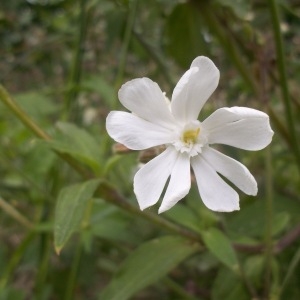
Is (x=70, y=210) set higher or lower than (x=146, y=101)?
lower

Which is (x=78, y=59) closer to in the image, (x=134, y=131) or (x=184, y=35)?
(x=184, y=35)

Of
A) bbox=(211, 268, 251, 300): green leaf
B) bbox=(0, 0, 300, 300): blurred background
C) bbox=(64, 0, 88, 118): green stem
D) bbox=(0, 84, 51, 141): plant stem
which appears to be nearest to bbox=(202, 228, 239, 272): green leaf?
bbox=(0, 0, 300, 300): blurred background

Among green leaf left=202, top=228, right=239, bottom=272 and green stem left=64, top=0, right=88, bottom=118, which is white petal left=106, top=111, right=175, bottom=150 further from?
green stem left=64, top=0, right=88, bottom=118

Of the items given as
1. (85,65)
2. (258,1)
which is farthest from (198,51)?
(85,65)

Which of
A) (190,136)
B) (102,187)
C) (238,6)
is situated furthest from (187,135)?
(238,6)

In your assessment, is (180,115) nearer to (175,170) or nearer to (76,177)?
→ (175,170)

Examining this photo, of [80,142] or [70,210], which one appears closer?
[70,210]

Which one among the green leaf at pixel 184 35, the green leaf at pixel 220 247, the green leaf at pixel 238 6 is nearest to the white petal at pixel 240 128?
the green leaf at pixel 220 247
